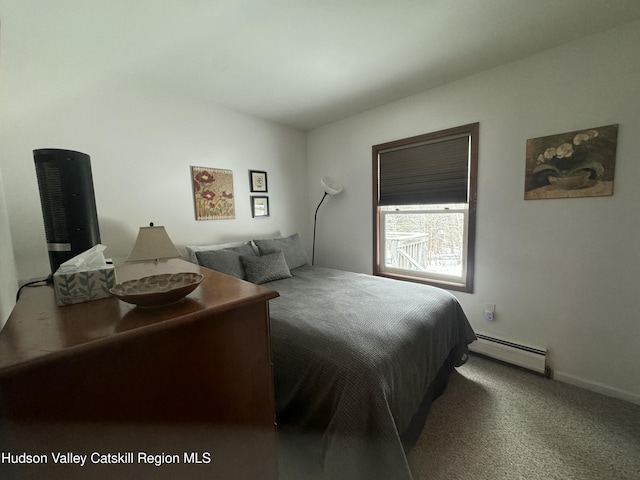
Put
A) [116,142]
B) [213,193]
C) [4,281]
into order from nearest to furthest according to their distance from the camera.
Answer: [4,281], [116,142], [213,193]

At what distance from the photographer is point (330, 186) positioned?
9.98 ft

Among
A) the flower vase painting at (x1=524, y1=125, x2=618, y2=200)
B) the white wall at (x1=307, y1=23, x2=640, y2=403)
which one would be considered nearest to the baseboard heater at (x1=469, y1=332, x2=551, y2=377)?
the white wall at (x1=307, y1=23, x2=640, y2=403)

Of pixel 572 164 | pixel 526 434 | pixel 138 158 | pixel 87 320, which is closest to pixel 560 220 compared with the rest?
pixel 572 164

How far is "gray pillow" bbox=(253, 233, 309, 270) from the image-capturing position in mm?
2688

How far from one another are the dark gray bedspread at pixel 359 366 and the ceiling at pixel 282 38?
1.79 m

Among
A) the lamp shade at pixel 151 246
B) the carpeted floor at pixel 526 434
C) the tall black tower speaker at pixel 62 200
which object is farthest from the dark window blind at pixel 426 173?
the tall black tower speaker at pixel 62 200

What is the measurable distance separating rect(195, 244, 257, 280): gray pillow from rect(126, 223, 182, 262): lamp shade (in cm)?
38

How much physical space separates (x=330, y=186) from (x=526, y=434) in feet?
8.61

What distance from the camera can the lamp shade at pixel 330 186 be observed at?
9.93ft

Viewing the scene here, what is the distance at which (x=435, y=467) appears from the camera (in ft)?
4.25

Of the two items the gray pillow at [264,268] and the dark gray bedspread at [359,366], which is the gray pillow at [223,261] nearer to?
the gray pillow at [264,268]

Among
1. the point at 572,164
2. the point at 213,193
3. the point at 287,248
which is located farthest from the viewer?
the point at 287,248

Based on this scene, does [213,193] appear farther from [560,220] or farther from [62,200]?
[560,220]

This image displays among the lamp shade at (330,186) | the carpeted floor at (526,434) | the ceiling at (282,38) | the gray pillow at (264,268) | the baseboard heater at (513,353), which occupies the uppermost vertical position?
the ceiling at (282,38)
